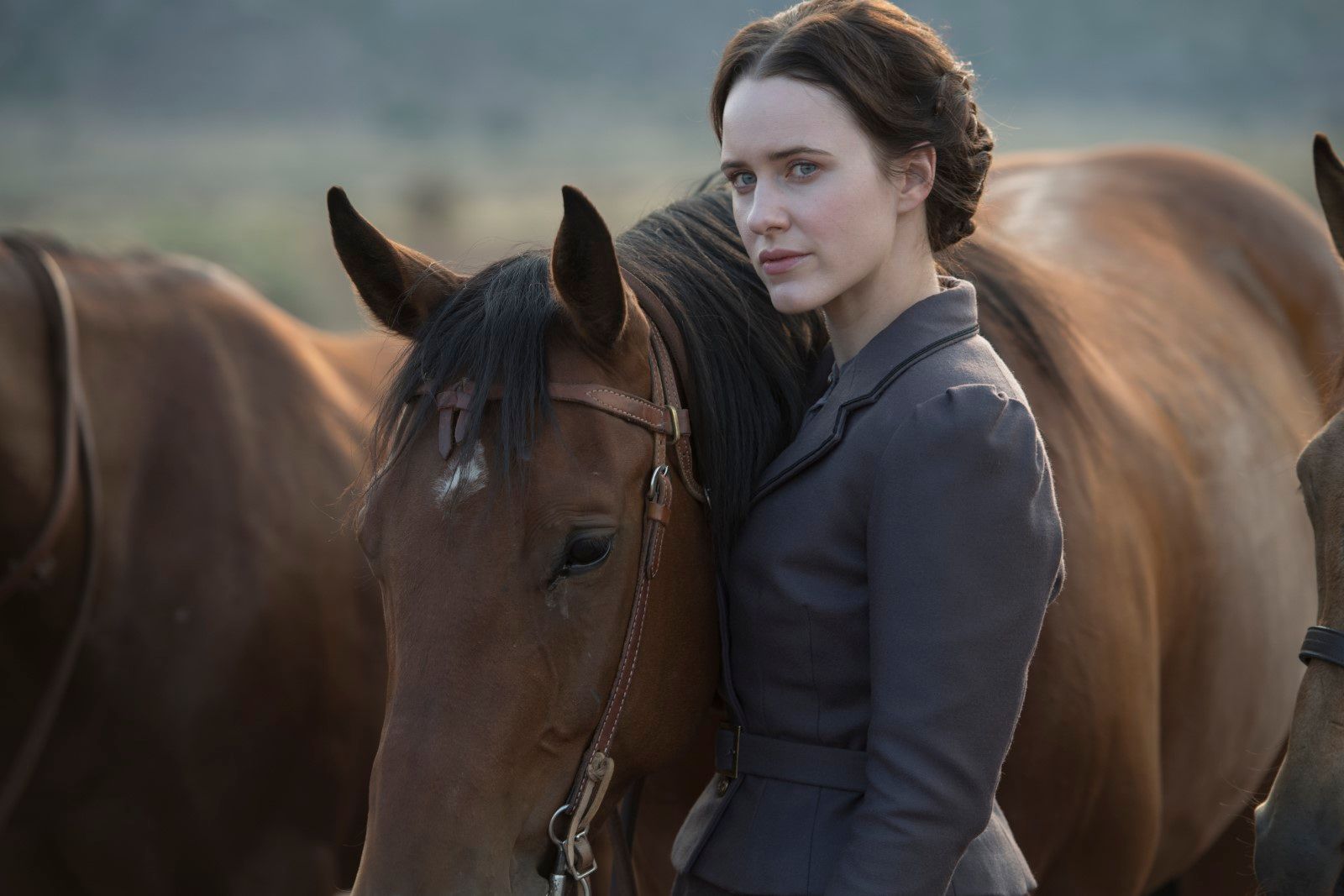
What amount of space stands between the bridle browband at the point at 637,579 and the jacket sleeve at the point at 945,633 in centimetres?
31

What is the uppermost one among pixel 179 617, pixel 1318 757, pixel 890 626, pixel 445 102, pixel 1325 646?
pixel 445 102

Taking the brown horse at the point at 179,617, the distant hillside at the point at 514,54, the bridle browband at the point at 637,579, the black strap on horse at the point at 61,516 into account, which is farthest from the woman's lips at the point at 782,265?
the distant hillside at the point at 514,54

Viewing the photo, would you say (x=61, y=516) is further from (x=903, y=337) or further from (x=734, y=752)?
(x=903, y=337)

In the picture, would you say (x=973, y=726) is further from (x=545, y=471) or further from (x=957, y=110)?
(x=957, y=110)

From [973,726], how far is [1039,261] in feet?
6.35

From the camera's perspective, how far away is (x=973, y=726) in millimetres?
1532

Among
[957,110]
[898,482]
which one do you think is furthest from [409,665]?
[957,110]

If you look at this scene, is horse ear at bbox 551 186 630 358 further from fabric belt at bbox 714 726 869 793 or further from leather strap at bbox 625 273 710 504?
fabric belt at bbox 714 726 869 793

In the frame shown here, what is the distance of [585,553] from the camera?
1604 millimetres

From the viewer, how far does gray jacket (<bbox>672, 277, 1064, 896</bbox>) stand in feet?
4.99

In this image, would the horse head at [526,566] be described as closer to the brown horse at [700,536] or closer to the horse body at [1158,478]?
the brown horse at [700,536]

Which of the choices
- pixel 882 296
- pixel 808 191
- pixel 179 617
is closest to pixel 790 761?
pixel 882 296

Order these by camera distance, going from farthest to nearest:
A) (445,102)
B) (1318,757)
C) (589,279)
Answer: (445,102), (1318,757), (589,279)

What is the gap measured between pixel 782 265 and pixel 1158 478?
5.01 ft
